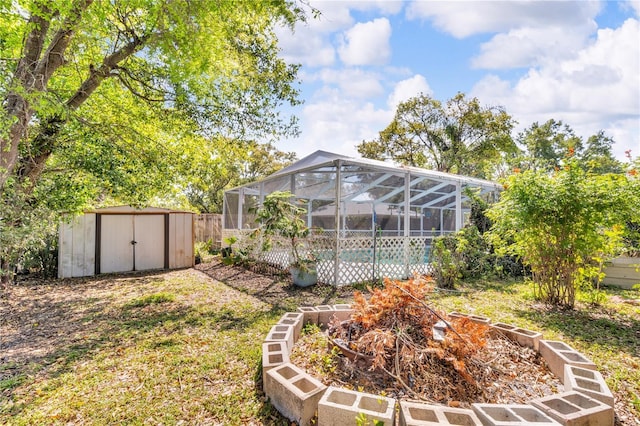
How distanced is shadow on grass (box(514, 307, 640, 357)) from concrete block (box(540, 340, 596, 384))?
113 cm

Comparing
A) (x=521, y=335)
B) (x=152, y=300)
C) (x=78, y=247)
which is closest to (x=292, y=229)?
(x=152, y=300)

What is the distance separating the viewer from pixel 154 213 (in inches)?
348

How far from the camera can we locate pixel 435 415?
66.7 inches

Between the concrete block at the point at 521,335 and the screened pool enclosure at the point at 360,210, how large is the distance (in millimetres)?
2092

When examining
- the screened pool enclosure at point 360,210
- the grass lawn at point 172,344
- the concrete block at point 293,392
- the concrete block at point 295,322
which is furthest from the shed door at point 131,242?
the concrete block at point 293,392

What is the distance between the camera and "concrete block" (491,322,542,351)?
2952 mm

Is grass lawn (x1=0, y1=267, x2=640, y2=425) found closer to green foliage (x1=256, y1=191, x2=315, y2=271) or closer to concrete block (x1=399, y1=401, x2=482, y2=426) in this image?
green foliage (x1=256, y1=191, x2=315, y2=271)

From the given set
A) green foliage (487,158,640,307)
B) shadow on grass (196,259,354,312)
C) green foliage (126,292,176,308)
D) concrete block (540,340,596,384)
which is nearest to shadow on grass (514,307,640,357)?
green foliage (487,158,640,307)

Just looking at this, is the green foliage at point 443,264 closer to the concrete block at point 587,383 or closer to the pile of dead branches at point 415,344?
the pile of dead branches at point 415,344

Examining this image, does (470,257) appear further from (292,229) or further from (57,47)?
(57,47)

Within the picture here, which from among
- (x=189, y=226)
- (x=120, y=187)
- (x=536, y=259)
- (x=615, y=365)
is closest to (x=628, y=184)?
(x=536, y=259)

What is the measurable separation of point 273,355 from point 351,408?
969 mm

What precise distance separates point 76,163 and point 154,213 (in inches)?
131

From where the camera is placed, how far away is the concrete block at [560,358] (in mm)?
2403
